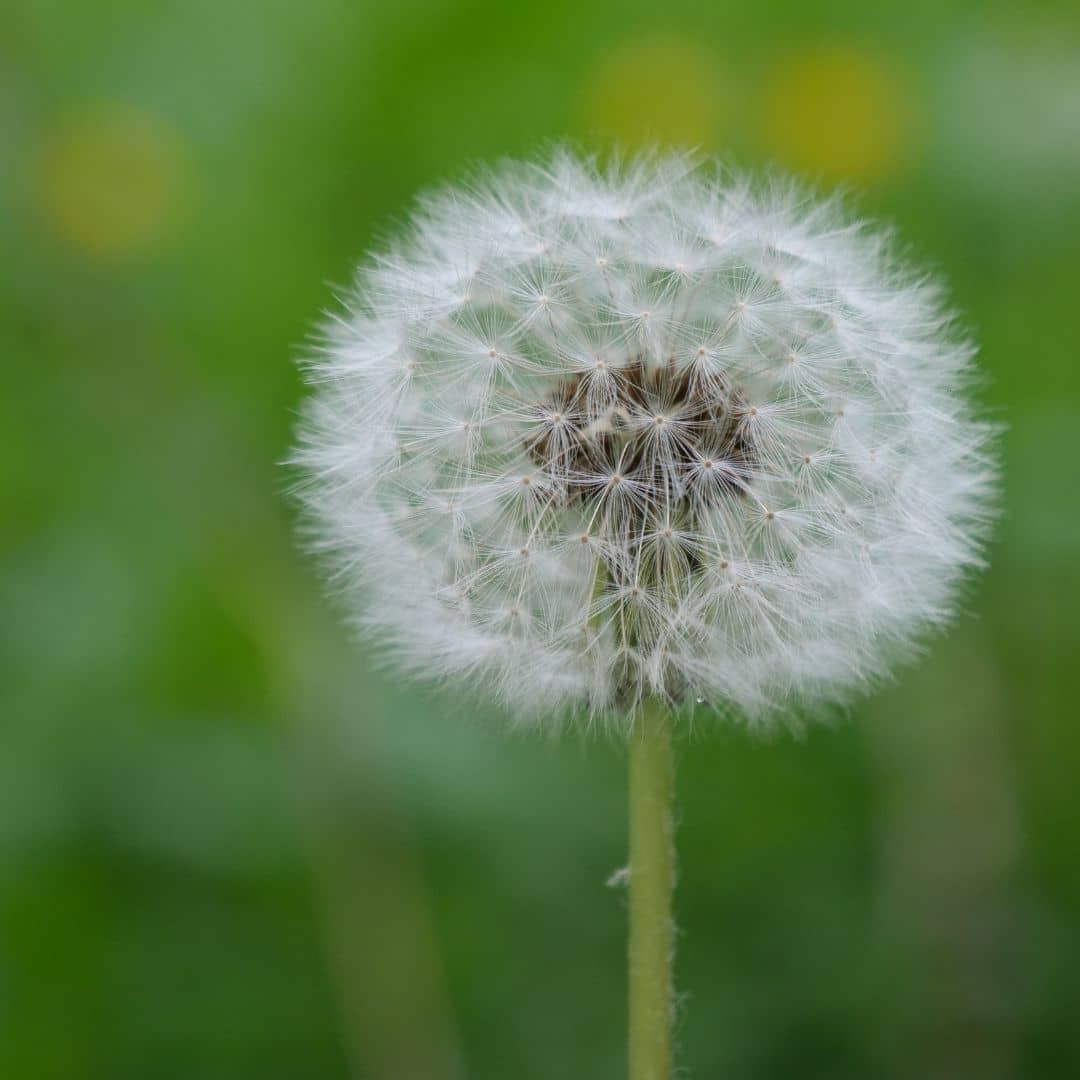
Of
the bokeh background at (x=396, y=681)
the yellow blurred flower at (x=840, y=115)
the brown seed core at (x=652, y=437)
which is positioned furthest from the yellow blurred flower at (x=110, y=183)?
the brown seed core at (x=652, y=437)

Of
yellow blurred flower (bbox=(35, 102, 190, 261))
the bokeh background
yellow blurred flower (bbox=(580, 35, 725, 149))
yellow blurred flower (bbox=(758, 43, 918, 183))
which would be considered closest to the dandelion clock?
the bokeh background

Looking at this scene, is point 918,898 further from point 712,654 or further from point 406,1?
point 406,1

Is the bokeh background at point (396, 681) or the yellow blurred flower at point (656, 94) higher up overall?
the yellow blurred flower at point (656, 94)

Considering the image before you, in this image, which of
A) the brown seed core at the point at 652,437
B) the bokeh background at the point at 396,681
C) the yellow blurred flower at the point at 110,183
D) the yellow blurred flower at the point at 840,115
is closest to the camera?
the brown seed core at the point at 652,437

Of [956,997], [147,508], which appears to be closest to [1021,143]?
[956,997]

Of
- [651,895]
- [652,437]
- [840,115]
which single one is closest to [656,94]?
[840,115]

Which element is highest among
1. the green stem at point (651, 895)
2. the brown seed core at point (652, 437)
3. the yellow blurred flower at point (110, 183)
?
the yellow blurred flower at point (110, 183)

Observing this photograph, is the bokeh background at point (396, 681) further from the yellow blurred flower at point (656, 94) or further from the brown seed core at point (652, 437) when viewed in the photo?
the brown seed core at point (652, 437)

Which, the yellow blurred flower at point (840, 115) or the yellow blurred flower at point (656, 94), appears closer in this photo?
the yellow blurred flower at point (840, 115)
